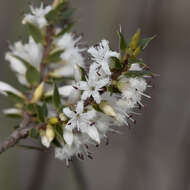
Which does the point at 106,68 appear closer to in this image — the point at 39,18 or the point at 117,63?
the point at 117,63

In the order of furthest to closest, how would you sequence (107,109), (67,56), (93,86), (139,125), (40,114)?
1. (139,125)
2. (67,56)
3. (40,114)
4. (107,109)
5. (93,86)

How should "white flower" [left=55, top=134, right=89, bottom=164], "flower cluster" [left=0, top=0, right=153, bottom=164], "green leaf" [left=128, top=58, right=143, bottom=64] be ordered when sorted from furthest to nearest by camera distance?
"white flower" [left=55, top=134, right=89, bottom=164] < "flower cluster" [left=0, top=0, right=153, bottom=164] < "green leaf" [left=128, top=58, right=143, bottom=64]

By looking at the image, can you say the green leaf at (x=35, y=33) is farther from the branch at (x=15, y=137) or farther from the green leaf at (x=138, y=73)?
the green leaf at (x=138, y=73)

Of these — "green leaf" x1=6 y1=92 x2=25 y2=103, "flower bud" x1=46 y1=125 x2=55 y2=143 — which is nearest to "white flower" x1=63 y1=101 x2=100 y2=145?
"flower bud" x1=46 y1=125 x2=55 y2=143

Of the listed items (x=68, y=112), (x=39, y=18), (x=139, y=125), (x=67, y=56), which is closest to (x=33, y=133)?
(x=68, y=112)

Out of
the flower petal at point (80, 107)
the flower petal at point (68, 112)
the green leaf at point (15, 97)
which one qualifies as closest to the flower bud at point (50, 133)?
the flower petal at point (68, 112)

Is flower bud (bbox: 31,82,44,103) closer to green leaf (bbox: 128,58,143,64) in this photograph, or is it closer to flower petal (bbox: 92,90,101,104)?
flower petal (bbox: 92,90,101,104)
